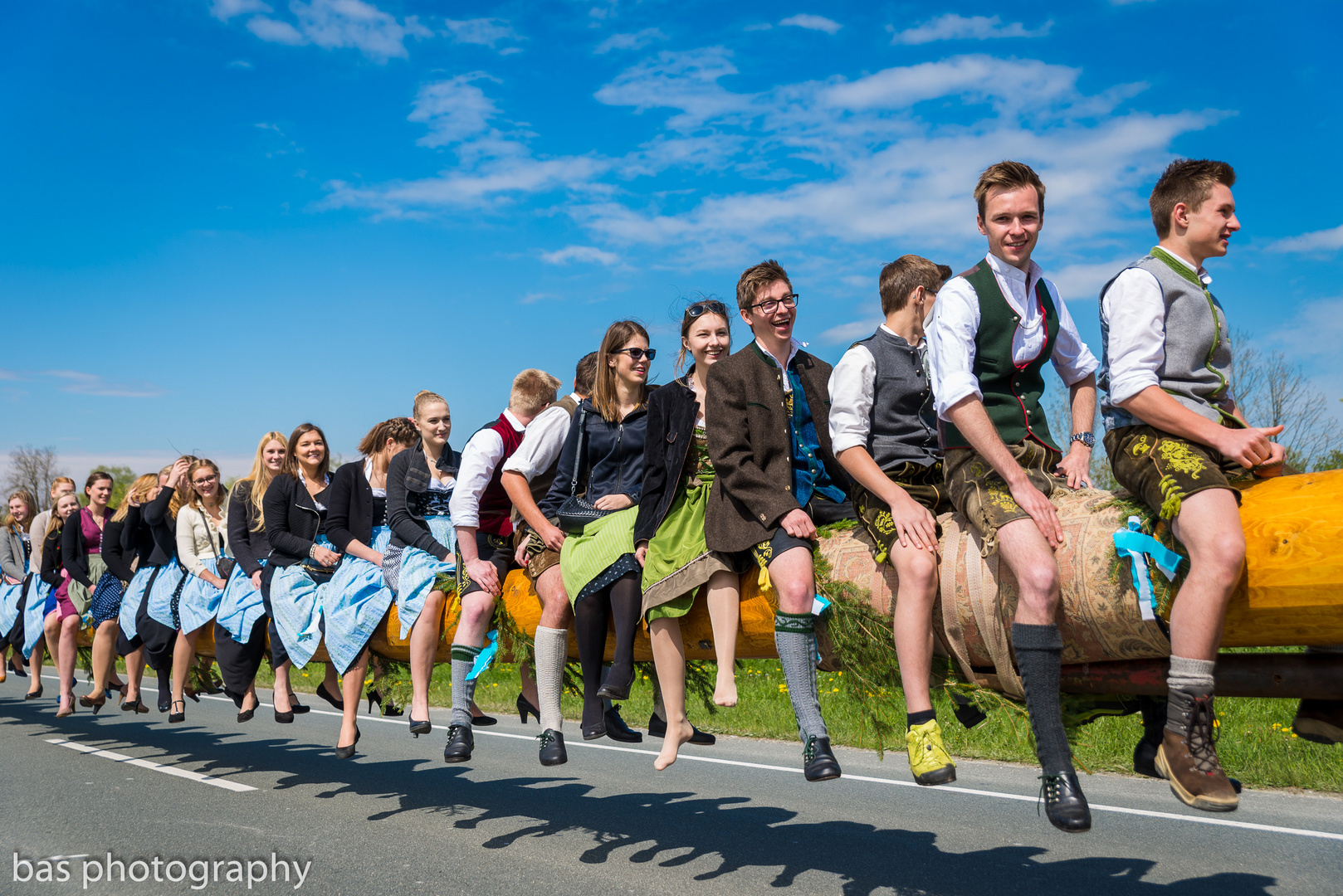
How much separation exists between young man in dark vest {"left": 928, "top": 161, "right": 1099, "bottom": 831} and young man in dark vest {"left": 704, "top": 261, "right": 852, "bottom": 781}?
2.35 ft

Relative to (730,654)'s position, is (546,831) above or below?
below

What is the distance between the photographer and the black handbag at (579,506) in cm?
552

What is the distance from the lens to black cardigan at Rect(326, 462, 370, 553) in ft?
24.2

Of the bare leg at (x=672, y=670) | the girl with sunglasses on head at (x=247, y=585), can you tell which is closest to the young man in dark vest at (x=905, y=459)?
the bare leg at (x=672, y=670)

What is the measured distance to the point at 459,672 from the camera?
587cm

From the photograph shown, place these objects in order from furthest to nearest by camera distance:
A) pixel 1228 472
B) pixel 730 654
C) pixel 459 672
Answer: pixel 459 672 < pixel 730 654 < pixel 1228 472

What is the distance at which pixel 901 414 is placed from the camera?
4.27 meters

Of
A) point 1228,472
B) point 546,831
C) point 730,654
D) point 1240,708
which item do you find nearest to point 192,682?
point 546,831

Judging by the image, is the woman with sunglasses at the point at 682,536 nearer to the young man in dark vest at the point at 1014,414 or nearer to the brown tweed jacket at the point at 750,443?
the brown tweed jacket at the point at 750,443

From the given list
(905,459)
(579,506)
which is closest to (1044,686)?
(905,459)

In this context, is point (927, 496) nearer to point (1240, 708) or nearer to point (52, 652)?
point (1240, 708)

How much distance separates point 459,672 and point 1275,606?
412cm

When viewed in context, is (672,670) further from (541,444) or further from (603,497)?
(541,444)

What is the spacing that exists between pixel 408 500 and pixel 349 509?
83 cm
